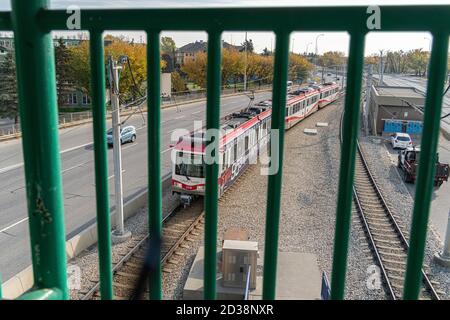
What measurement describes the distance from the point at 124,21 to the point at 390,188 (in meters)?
16.4

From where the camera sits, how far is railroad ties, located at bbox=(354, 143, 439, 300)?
9.17 m

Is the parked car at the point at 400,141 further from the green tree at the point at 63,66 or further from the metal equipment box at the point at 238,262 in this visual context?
the green tree at the point at 63,66

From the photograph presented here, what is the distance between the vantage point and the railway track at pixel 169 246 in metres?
8.49

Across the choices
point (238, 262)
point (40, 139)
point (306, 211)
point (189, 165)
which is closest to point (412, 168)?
point (306, 211)

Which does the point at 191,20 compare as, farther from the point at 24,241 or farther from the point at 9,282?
the point at 24,241

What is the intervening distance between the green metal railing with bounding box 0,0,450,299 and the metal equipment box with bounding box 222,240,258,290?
24.2 ft

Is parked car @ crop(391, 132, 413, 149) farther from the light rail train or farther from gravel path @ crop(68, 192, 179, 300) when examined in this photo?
gravel path @ crop(68, 192, 179, 300)

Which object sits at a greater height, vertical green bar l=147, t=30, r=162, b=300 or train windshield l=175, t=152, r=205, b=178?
vertical green bar l=147, t=30, r=162, b=300

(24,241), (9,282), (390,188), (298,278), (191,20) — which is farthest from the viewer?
(390,188)

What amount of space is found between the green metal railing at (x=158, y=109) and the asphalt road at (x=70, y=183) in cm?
376

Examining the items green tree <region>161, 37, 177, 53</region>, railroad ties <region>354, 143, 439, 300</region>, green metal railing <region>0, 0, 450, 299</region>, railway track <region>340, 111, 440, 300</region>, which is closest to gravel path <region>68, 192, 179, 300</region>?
green tree <region>161, 37, 177, 53</region>

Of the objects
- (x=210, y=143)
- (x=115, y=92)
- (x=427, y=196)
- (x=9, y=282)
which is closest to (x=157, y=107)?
(x=210, y=143)

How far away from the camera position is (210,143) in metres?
1.40

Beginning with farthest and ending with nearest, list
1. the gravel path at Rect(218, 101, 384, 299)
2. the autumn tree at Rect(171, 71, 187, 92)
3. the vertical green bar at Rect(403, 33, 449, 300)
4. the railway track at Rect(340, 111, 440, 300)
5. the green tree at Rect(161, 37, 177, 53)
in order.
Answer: the autumn tree at Rect(171, 71, 187, 92) < the gravel path at Rect(218, 101, 384, 299) < the railway track at Rect(340, 111, 440, 300) < the green tree at Rect(161, 37, 177, 53) < the vertical green bar at Rect(403, 33, 449, 300)
